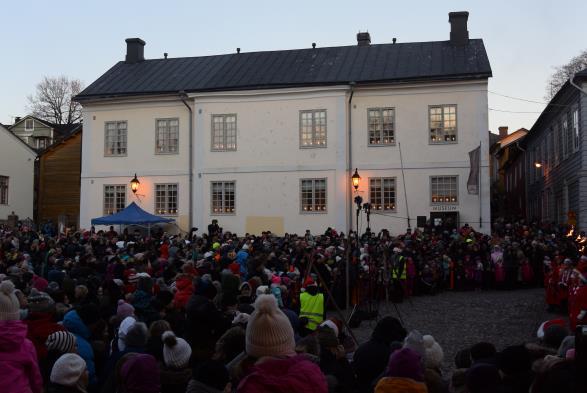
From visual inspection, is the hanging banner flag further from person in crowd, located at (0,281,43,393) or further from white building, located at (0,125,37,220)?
white building, located at (0,125,37,220)

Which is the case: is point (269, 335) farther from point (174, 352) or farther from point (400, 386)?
point (174, 352)

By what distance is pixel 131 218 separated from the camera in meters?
28.0

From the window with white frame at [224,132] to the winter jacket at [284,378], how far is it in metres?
27.0

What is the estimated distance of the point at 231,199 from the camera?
30.2m

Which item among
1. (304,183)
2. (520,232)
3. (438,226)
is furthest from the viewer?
(304,183)

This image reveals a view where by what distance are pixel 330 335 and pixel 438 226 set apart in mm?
21820

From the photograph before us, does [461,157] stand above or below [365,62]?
below

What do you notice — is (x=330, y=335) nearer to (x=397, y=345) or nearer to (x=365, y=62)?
(x=397, y=345)

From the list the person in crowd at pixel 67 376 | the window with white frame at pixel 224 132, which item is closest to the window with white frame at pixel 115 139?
the window with white frame at pixel 224 132

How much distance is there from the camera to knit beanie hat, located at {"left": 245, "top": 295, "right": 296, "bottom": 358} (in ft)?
12.6

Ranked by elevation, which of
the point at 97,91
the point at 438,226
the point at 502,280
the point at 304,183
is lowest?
the point at 502,280

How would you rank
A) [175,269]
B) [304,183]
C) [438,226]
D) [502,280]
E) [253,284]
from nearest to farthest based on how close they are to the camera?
1. [253,284]
2. [175,269]
3. [502,280]
4. [438,226]
5. [304,183]

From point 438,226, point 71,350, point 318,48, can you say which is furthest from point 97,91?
point 71,350

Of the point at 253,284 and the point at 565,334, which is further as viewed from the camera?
the point at 253,284
